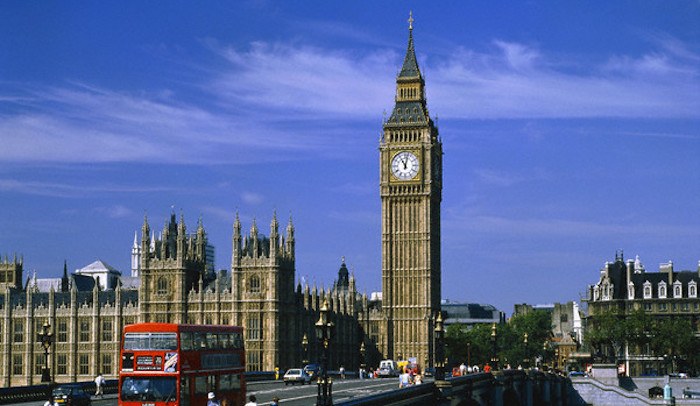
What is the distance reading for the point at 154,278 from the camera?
118 meters

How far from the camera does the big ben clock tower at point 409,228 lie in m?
138

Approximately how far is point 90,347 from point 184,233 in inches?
613

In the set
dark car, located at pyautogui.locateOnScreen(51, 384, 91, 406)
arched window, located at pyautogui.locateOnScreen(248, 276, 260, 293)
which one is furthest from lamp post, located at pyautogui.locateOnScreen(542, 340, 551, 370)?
dark car, located at pyautogui.locateOnScreen(51, 384, 91, 406)

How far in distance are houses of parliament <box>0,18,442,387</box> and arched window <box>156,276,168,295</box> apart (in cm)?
14

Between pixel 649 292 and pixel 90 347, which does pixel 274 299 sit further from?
pixel 649 292

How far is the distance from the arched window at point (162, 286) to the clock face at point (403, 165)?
35.4m

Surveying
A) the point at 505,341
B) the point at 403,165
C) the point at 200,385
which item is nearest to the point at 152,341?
the point at 200,385

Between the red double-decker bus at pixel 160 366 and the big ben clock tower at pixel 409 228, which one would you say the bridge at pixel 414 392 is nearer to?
the red double-decker bus at pixel 160 366

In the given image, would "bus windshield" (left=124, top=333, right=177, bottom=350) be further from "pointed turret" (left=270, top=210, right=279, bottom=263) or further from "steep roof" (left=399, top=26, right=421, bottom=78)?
"steep roof" (left=399, top=26, right=421, bottom=78)

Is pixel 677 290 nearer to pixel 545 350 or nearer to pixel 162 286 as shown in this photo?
pixel 545 350

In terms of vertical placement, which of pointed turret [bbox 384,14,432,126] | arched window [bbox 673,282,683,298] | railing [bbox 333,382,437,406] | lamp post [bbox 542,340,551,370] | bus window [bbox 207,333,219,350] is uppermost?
pointed turret [bbox 384,14,432,126]

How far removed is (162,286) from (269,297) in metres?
12.0

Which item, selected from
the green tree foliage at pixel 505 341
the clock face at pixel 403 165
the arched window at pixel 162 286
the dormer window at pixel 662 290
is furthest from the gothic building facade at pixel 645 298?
the arched window at pixel 162 286

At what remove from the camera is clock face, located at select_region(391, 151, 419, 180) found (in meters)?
141
